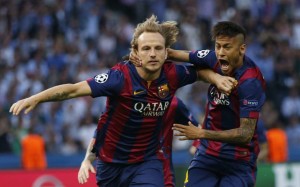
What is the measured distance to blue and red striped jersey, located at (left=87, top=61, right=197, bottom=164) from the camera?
8023mm

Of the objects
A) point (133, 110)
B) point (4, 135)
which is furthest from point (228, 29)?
point (4, 135)

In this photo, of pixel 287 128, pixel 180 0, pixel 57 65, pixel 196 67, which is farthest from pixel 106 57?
pixel 196 67

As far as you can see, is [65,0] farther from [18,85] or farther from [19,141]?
[19,141]

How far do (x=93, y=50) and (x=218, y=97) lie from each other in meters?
9.36

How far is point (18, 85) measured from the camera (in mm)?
16125

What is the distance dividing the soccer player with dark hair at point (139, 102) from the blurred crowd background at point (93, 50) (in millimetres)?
7087

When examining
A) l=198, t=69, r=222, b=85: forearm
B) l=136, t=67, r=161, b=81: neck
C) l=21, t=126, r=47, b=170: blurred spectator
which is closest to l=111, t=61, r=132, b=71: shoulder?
l=136, t=67, r=161, b=81: neck

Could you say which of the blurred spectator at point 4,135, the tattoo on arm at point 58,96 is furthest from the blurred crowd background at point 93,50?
the tattoo on arm at point 58,96

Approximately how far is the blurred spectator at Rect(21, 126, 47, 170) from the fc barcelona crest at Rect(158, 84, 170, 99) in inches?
262

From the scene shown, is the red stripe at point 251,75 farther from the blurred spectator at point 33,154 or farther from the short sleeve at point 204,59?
the blurred spectator at point 33,154

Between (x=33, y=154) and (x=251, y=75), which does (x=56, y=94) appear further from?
(x=33, y=154)

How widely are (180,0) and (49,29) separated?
3063mm

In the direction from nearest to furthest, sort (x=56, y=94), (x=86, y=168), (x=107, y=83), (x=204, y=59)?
(x=56, y=94) < (x=107, y=83) < (x=204, y=59) < (x=86, y=168)

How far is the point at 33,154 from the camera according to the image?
1465 cm
